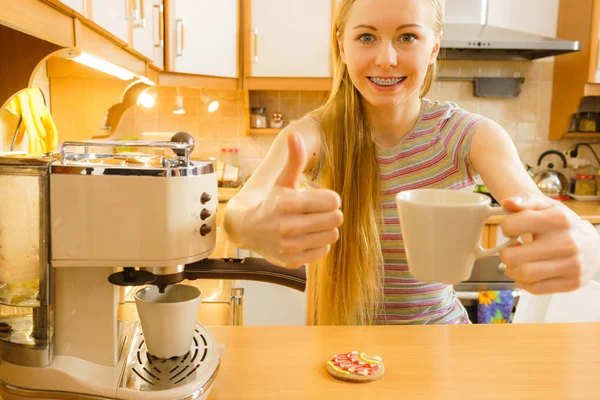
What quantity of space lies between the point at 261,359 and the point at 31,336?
355 millimetres

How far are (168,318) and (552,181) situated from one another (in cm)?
274

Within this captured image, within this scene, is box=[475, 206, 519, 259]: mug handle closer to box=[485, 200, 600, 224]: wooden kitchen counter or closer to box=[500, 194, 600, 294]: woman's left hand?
box=[500, 194, 600, 294]: woman's left hand

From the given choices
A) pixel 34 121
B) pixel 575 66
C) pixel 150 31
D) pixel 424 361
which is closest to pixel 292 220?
pixel 424 361

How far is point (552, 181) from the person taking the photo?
3039 mm

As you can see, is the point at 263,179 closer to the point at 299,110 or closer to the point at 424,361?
the point at 424,361

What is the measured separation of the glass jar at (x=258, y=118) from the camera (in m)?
3.12

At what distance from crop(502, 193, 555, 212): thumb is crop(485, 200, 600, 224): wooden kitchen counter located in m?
1.84

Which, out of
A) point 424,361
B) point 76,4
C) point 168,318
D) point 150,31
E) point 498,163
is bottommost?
point 424,361

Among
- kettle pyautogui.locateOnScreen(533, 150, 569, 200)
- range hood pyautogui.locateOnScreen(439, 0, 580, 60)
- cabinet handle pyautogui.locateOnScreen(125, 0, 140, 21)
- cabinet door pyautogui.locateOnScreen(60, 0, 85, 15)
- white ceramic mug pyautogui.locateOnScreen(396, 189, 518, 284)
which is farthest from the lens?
kettle pyautogui.locateOnScreen(533, 150, 569, 200)

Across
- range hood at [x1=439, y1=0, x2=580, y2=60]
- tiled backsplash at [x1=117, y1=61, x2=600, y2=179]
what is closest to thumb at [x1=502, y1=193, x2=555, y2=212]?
range hood at [x1=439, y1=0, x2=580, y2=60]

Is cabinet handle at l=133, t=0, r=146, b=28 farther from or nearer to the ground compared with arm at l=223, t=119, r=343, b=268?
farther from the ground

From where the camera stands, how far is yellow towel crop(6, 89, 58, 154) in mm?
1515

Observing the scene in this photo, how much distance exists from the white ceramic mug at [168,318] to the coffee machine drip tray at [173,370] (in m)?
0.01

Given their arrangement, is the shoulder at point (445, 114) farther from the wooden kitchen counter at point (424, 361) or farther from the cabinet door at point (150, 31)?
the cabinet door at point (150, 31)
